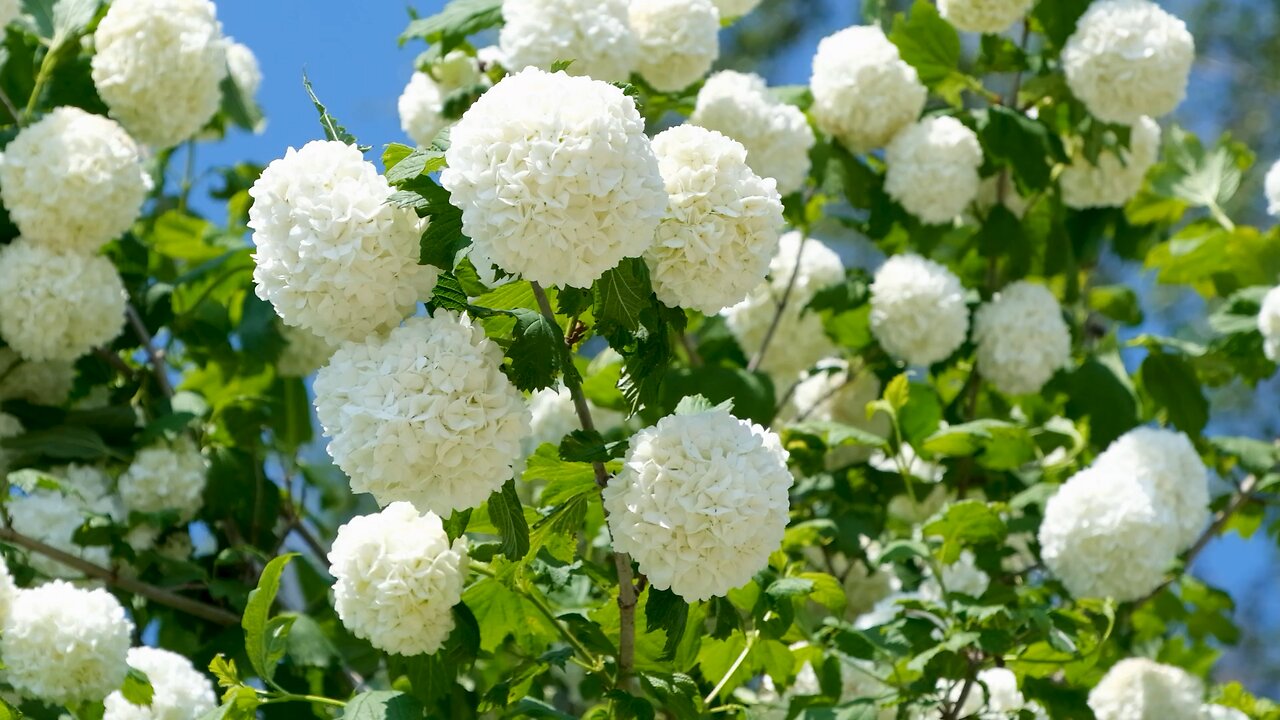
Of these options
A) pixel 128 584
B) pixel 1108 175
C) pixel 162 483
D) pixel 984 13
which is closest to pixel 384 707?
pixel 128 584

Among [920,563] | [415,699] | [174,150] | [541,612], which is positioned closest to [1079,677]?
[920,563]

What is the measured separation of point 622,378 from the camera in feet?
6.29

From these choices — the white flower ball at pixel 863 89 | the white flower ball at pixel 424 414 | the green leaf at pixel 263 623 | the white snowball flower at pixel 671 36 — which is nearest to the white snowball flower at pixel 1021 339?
the white flower ball at pixel 863 89

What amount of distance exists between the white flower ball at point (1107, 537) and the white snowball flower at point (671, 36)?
110cm

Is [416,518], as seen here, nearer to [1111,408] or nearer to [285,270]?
[285,270]

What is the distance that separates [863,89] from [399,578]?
1.72 metres

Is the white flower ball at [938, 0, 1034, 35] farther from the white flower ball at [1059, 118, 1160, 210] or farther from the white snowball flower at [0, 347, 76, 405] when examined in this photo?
the white snowball flower at [0, 347, 76, 405]

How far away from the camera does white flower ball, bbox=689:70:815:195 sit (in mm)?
3119

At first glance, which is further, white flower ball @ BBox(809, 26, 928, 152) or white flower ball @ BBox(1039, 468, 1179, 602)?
white flower ball @ BBox(809, 26, 928, 152)

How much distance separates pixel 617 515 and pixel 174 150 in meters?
2.52

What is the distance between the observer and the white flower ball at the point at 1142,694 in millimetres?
3064

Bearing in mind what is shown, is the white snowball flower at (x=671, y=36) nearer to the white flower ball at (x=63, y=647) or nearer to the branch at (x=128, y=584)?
the branch at (x=128, y=584)

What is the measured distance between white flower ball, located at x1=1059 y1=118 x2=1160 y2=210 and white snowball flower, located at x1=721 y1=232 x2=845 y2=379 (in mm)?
565

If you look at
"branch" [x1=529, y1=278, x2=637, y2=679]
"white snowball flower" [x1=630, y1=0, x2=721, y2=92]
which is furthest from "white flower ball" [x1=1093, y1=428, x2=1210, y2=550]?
"branch" [x1=529, y1=278, x2=637, y2=679]
